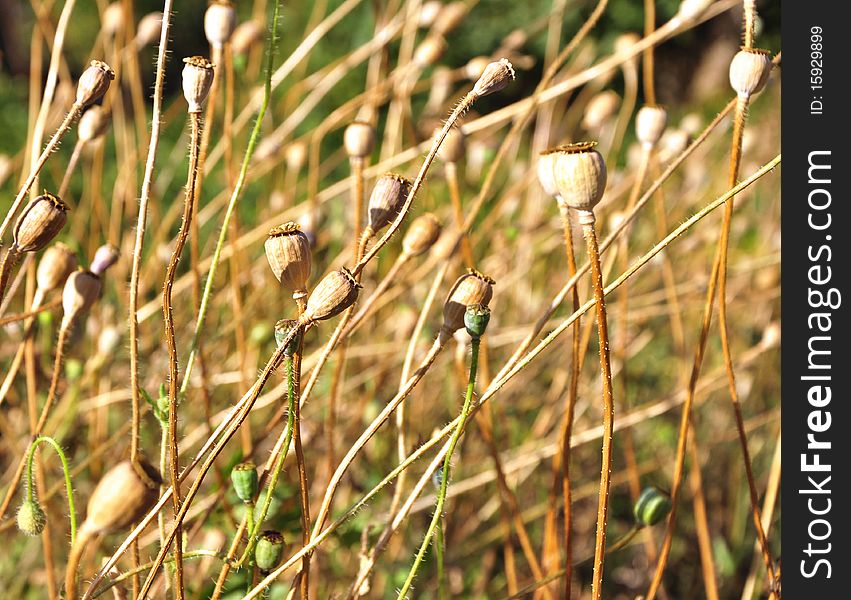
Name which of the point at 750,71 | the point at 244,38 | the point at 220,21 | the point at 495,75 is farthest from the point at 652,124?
the point at 244,38

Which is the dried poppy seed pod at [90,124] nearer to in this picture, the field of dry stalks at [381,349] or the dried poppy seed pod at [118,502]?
the field of dry stalks at [381,349]

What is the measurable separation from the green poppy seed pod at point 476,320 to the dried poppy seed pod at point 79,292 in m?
0.27

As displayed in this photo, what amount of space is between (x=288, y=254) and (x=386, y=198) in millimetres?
103

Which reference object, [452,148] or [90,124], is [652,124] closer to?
[452,148]

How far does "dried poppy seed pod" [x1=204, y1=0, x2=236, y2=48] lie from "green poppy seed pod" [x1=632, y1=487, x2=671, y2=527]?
0.47 meters

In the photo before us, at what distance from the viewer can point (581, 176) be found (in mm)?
462

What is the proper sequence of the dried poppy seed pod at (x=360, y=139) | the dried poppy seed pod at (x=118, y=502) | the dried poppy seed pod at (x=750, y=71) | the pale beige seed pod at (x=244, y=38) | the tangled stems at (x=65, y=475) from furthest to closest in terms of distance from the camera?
1. the pale beige seed pod at (x=244, y=38)
2. the dried poppy seed pod at (x=360, y=139)
3. the dried poppy seed pod at (x=750, y=71)
4. the tangled stems at (x=65, y=475)
5. the dried poppy seed pod at (x=118, y=502)

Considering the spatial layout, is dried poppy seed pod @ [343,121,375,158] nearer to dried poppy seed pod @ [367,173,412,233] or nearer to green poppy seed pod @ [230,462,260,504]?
dried poppy seed pod @ [367,173,412,233]

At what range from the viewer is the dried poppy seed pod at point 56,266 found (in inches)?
23.5

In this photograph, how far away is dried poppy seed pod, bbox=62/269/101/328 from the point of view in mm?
585

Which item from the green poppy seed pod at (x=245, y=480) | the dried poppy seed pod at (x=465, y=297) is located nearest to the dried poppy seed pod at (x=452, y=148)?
the dried poppy seed pod at (x=465, y=297)

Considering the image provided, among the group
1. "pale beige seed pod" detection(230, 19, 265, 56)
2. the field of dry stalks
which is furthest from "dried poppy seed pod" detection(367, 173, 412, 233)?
"pale beige seed pod" detection(230, 19, 265, 56)
